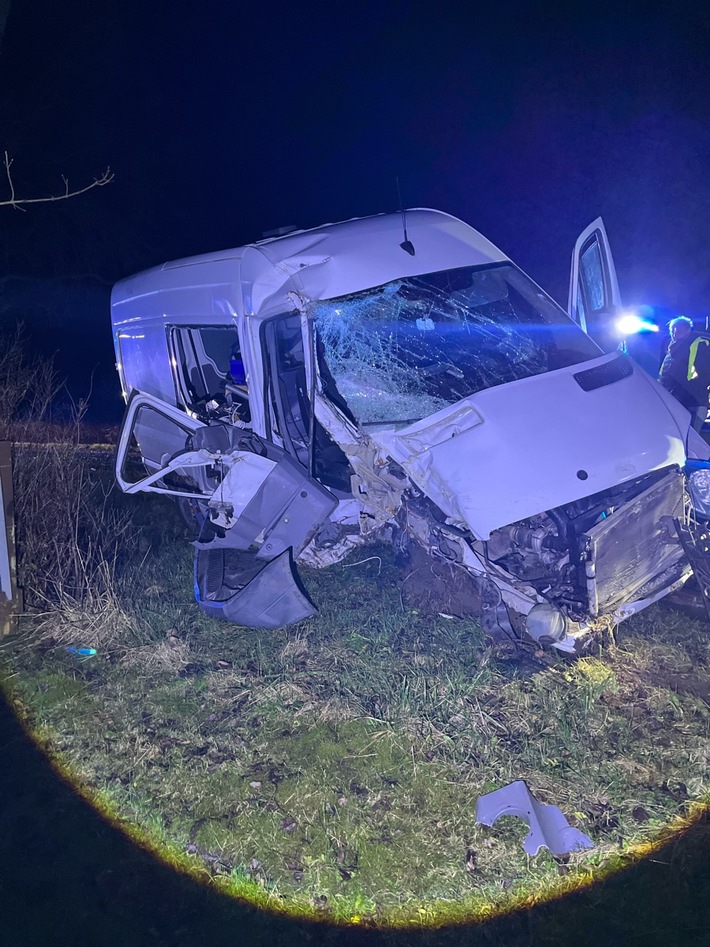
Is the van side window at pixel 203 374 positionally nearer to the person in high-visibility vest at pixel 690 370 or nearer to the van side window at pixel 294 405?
the van side window at pixel 294 405

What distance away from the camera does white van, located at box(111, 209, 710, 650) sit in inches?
135

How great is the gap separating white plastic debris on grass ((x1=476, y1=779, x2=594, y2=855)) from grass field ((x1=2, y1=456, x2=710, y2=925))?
4 centimetres

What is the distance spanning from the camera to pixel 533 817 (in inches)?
112

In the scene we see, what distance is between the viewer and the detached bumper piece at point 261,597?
400cm

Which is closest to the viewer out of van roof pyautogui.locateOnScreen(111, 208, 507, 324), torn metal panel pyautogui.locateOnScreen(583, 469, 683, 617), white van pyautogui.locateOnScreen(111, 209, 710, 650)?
torn metal panel pyautogui.locateOnScreen(583, 469, 683, 617)

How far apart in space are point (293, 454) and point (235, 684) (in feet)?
5.00

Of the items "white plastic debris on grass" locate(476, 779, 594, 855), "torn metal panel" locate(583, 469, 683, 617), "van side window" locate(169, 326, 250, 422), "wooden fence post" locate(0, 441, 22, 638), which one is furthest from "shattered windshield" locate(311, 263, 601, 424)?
"wooden fence post" locate(0, 441, 22, 638)

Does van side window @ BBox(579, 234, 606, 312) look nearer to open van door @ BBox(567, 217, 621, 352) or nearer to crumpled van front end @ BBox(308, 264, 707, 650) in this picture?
open van door @ BBox(567, 217, 621, 352)

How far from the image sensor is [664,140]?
10211mm

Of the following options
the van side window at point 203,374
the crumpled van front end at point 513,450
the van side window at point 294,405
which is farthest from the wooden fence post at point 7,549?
the crumpled van front end at point 513,450

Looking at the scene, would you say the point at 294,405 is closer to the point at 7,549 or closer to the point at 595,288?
the point at 7,549

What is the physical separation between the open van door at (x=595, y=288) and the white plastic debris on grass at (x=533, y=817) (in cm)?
292

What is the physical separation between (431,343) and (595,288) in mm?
1498

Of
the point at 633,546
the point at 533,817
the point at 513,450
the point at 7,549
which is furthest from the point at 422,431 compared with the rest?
the point at 7,549
